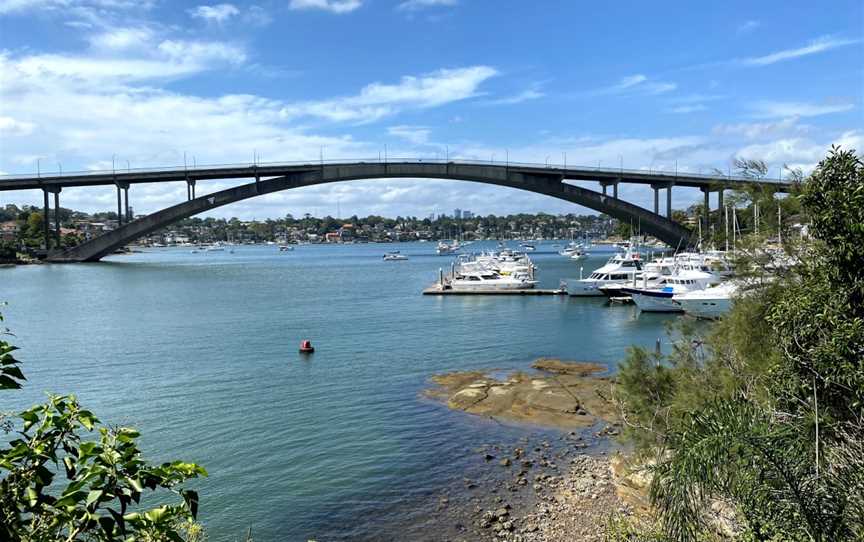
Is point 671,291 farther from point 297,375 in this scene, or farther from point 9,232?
point 9,232

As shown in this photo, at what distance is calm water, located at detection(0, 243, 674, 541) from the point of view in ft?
42.1

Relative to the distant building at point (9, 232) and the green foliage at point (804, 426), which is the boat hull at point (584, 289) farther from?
the distant building at point (9, 232)

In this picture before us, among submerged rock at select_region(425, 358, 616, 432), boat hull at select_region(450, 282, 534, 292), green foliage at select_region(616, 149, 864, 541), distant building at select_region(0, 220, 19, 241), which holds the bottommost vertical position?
submerged rock at select_region(425, 358, 616, 432)

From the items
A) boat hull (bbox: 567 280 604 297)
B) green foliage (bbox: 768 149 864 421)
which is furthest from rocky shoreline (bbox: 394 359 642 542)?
boat hull (bbox: 567 280 604 297)

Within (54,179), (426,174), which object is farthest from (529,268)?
(54,179)

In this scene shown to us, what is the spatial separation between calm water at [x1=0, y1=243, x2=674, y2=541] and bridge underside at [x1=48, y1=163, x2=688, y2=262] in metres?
29.2

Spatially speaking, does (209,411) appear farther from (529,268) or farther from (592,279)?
(529,268)

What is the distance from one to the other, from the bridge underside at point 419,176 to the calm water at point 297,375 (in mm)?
29191

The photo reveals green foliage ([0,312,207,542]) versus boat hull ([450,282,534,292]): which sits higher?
green foliage ([0,312,207,542])

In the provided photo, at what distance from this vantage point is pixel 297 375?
Result: 74.4ft

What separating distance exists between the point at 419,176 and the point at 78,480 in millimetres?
76994

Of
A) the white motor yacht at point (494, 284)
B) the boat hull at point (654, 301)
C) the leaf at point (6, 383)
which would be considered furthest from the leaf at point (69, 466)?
the white motor yacht at point (494, 284)

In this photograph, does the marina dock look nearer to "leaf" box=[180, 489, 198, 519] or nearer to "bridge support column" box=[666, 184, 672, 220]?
"bridge support column" box=[666, 184, 672, 220]

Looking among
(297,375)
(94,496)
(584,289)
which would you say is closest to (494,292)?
(584,289)
